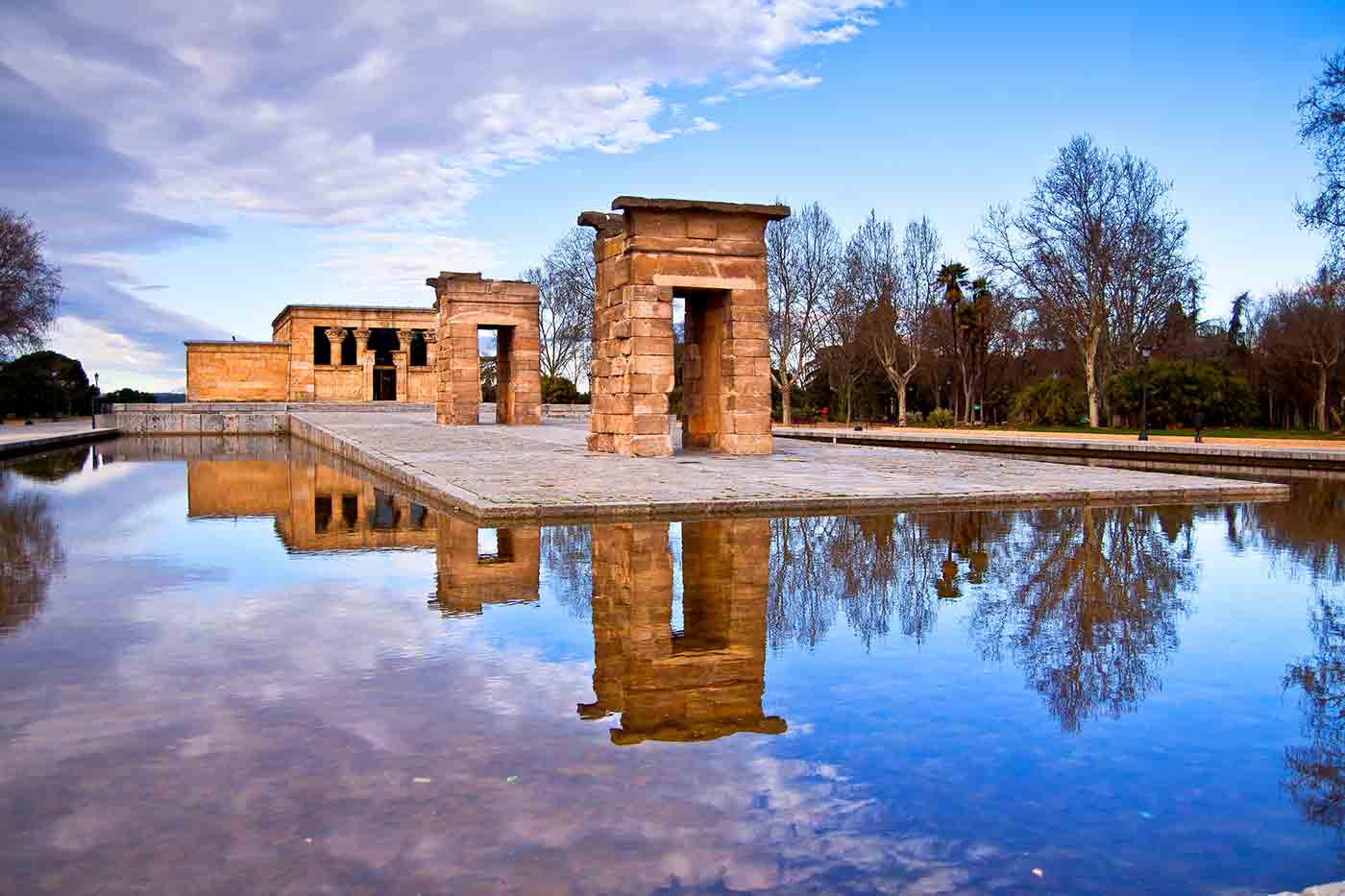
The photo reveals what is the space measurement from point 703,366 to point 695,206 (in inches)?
121

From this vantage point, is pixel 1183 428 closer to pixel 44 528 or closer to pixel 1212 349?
pixel 1212 349

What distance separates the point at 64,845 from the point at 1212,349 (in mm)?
61049

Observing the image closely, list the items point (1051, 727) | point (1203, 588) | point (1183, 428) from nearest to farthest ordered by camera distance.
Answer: point (1051, 727)
point (1203, 588)
point (1183, 428)

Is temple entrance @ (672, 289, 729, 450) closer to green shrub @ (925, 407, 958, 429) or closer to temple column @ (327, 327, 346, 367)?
green shrub @ (925, 407, 958, 429)

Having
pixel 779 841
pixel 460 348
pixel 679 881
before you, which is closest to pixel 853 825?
pixel 779 841

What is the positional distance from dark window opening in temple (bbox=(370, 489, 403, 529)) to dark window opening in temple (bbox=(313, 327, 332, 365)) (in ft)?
136

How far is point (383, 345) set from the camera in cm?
5584

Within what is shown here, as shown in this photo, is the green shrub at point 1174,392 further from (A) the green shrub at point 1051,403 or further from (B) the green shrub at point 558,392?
(B) the green shrub at point 558,392

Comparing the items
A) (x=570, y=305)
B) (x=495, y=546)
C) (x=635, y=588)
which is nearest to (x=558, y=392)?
(x=570, y=305)

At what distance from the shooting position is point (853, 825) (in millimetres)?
2924

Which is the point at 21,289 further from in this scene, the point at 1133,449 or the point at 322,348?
the point at 1133,449

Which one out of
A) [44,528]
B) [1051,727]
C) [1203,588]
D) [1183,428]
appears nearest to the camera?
[1051,727]

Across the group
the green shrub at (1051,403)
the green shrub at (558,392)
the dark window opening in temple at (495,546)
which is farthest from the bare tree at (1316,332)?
the dark window opening in temple at (495,546)

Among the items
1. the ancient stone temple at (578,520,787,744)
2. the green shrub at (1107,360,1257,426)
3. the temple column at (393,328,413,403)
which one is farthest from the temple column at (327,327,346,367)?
the ancient stone temple at (578,520,787,744)
